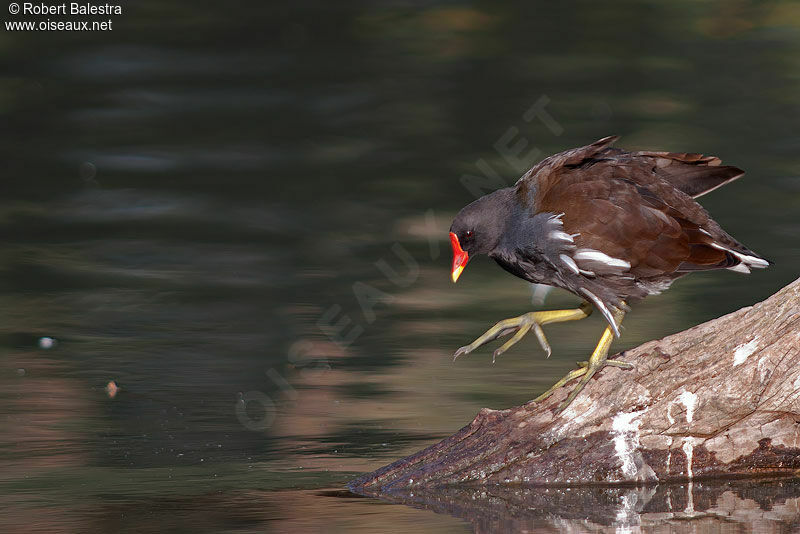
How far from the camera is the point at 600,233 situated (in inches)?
223

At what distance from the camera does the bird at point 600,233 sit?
562 cm

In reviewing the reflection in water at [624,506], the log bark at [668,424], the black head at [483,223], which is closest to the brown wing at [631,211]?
the black head at [483,223]

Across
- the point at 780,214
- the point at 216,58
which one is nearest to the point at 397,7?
the point at 216,58

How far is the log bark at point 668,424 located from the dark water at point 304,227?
9.3 inches

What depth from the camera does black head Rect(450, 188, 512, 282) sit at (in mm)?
5832

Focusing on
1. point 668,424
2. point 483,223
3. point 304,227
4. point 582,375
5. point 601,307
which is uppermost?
point 304,227

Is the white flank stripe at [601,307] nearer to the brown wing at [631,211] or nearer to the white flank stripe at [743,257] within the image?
the brown wing at [631,211]

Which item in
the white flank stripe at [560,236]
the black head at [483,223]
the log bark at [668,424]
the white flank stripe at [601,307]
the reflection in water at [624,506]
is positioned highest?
the black head at [483,223]

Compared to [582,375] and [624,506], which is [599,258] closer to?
[582,375]

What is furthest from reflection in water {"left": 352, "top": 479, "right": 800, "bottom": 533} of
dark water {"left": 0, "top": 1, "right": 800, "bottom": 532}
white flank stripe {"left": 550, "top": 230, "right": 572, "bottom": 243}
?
white flank stripe {"left": 550, "top": 230, "right": 572, "bottom": 243}

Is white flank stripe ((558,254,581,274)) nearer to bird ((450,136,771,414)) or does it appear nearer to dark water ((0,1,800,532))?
bird ((450,136,771,414))

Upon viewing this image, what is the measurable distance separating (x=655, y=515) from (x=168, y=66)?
998 cm

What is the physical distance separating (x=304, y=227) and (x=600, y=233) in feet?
14.3

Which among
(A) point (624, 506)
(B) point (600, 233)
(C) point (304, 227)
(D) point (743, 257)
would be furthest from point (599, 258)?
(C) point (304, 227)
